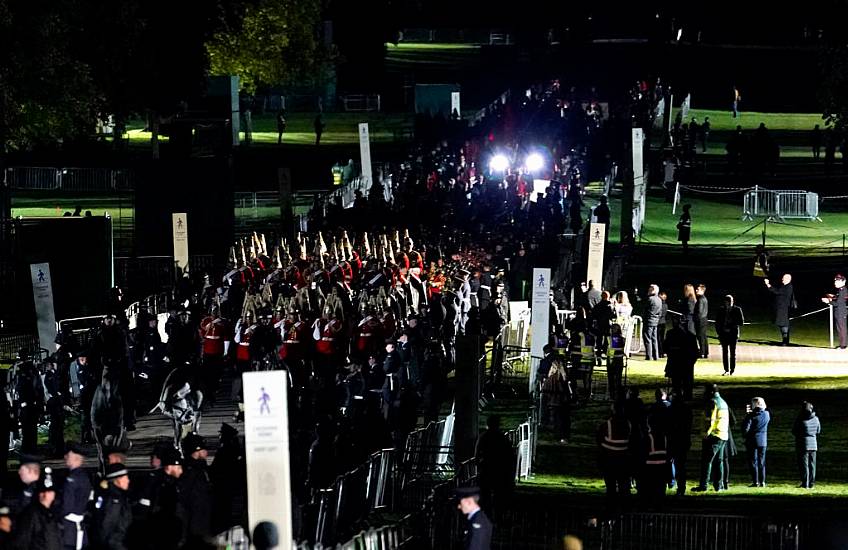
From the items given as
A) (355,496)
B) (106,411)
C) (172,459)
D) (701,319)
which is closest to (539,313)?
(701,319)

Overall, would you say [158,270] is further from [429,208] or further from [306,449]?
[306,449]

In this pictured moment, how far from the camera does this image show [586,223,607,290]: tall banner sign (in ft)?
112

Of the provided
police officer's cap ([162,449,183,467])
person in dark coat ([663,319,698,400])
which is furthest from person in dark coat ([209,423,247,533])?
person in dark coat ([663,319,698,400])

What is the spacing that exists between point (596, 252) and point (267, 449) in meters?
18.0

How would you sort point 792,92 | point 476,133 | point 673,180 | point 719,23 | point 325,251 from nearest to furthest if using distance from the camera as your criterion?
point 325,251, point 673,180, point 476,133, point 792,92, point 719,23

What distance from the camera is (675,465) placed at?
2566cm

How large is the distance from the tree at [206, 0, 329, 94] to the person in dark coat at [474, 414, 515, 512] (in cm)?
6498

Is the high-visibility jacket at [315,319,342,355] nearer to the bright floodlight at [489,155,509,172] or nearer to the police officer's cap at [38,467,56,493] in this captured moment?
the police officer's cap at [38,467,56,493]

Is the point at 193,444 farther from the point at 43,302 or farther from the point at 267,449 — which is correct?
the point at 43,302

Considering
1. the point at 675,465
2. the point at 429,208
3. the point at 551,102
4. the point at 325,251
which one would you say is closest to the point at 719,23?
the point at 551,102

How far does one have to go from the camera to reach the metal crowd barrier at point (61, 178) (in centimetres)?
6406

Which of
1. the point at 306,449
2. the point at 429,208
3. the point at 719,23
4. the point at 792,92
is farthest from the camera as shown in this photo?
the point at 719,23

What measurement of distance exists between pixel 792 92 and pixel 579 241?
4310cm

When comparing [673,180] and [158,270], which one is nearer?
[158,270]
